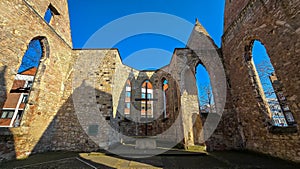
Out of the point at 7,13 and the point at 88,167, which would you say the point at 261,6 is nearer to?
the point at 88,167

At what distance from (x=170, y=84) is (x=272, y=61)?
6.10 metres

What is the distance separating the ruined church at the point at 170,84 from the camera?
4438 mm

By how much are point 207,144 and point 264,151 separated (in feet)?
7.18

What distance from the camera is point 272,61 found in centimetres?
470

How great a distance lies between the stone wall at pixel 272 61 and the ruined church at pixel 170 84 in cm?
3

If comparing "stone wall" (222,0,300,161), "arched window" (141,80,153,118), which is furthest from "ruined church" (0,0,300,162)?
"arched window" (141,80,153,118)

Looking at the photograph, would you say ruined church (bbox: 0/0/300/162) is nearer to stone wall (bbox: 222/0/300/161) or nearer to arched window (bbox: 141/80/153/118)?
stone wall (bbox: 222/0/300/161)

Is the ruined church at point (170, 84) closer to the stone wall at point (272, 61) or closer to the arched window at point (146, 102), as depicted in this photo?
the stone wall at point (272, 61)

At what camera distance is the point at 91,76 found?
794 centimetres

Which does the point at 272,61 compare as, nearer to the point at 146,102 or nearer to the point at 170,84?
the point at 170,84

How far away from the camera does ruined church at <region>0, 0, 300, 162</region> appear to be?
175 inches

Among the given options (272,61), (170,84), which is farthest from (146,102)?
(272,61)

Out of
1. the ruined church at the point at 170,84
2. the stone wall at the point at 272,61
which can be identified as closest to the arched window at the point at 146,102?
the ruined church at the point at 170,84

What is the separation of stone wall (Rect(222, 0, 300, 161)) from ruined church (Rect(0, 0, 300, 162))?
32mm
